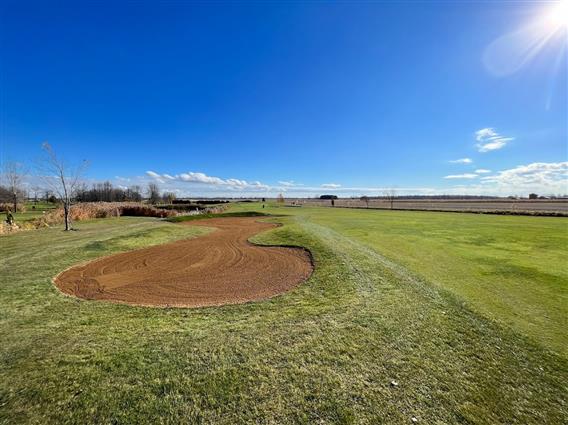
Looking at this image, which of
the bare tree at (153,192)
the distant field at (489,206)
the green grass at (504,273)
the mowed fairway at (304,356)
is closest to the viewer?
the mowed fairway at (304,356)

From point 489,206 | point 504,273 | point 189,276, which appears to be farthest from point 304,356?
point 489,206

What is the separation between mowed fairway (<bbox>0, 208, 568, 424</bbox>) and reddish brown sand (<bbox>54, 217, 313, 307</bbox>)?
78cm

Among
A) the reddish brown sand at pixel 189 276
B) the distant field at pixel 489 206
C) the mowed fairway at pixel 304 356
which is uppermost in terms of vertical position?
the distant field at pixel 489 206

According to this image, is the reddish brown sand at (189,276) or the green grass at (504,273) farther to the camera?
the reddish brown sand at (189,276)

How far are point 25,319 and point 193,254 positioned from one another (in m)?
7.10

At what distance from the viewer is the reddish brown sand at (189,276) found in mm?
7188

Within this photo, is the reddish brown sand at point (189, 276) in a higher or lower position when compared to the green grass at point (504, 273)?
lower

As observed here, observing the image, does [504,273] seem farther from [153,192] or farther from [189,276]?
[153,192]

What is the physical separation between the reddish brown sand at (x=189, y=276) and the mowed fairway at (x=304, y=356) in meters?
0.78

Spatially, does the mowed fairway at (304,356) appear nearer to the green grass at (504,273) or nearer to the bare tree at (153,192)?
the green grass at (504,273)

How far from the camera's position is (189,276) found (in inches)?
355

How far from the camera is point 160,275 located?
9086mm

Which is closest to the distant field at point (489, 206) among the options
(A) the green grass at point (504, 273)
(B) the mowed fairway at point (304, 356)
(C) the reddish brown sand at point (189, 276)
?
(A) the green grass at point (504, 273)

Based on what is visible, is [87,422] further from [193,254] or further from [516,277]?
[516,277]
